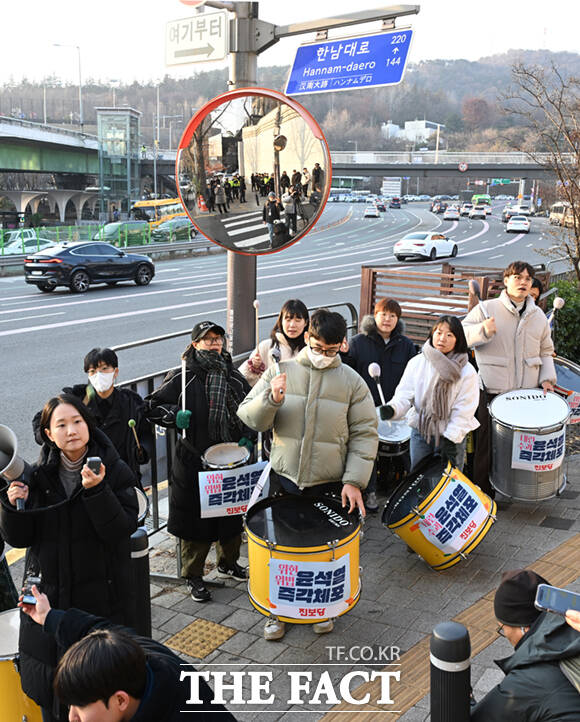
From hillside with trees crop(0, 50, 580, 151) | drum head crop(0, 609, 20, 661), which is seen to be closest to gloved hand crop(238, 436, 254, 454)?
drum head crop(0, 609, 20, 661)

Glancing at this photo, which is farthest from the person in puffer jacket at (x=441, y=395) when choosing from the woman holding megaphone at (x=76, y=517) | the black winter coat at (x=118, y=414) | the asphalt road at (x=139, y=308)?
the asphalt road at (x=139, y=308)

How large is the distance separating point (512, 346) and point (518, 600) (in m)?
3.97

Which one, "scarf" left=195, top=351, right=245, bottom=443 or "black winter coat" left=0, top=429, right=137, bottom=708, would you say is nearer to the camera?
"black winter coat" left=0, top=429, right=137, bottom=708

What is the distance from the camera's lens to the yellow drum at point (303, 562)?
165 inches

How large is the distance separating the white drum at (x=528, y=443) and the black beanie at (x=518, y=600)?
3.30m

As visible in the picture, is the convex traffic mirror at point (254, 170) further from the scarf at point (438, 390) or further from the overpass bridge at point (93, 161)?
the overpass bridge at point (93, 161)

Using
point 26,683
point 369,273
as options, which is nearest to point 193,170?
point 26,683

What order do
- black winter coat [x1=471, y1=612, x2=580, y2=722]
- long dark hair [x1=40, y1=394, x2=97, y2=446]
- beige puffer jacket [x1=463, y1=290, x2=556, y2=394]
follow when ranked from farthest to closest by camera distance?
1. beige puffer jacket [x1=463, y1=290, x2=556, y2=394]
2. long dark hair [x1=40, y1=394, x2=97, y2=446]
3. black winter coat [x1=471, y1=612, x2=580, y2=722]

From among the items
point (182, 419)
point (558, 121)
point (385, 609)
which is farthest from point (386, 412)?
point (558, 121)

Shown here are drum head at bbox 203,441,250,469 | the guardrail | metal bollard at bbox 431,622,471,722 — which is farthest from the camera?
the guardrail

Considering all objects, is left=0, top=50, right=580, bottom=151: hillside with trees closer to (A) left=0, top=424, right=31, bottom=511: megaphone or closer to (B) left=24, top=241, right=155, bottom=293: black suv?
(B) left=24, top=241, right=155, bottom=293: black suv

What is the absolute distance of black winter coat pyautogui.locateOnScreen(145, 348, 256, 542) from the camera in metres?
5.20

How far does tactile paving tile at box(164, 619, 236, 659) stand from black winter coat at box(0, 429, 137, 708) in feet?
3.14

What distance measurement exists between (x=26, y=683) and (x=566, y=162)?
1234cm
